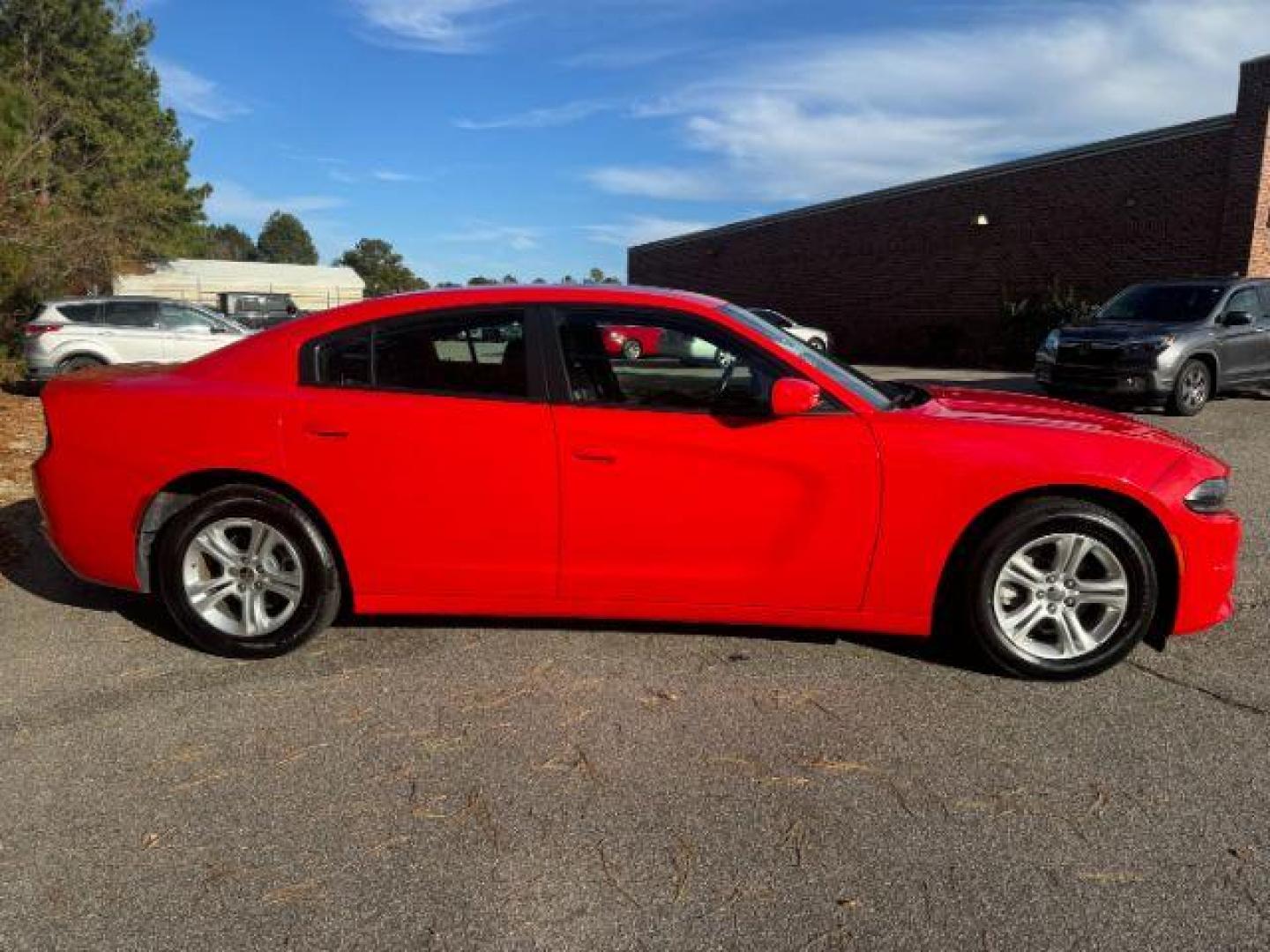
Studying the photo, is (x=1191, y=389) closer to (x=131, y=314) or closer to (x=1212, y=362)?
(x=1212, y=362)

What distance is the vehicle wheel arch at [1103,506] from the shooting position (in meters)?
3.71

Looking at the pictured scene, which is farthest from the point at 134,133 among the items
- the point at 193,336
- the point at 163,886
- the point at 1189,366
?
the point at 163,886

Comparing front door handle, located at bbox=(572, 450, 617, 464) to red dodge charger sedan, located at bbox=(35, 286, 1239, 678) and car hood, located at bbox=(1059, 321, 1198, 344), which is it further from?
car hood, located at bbox=(1059, 321, 1198, 344)

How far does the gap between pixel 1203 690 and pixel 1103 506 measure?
794 millimetres

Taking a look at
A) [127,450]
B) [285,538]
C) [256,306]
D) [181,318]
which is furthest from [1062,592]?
[256,306]

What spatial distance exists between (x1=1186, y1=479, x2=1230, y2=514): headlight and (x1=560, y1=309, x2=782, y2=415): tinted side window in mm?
1675

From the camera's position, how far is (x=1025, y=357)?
22219 mm

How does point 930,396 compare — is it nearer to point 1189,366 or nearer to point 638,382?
point 638,382

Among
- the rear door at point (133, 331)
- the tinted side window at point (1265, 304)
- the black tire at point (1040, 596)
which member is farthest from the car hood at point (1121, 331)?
the rear door at point (133, 331)

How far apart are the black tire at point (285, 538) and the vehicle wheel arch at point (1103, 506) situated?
251cm

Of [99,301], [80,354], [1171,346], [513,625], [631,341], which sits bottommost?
[513,625]

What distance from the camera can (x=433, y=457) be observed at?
3.85 meters

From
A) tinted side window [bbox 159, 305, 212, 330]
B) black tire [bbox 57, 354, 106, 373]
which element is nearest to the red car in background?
black tire [bbox 57, 354, 106, 373]

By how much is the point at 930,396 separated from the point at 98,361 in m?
13.4
